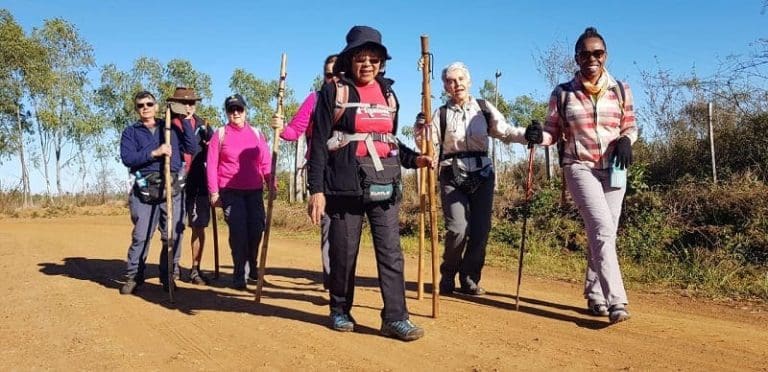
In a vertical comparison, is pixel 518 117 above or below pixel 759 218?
above

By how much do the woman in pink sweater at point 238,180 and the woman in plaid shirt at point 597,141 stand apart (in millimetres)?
3136

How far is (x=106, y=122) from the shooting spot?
32.6 m

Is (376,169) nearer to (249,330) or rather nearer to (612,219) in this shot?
(249,330)

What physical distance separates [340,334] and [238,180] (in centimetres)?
268

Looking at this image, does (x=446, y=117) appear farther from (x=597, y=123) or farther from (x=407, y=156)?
(x=597, y=123)

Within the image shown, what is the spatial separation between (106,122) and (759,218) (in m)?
31.6

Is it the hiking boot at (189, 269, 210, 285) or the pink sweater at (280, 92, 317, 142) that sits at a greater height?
the pink sweater at (280, 92, 317, 142)

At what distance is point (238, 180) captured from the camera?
6551mm

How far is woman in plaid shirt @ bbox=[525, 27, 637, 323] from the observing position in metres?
4.58

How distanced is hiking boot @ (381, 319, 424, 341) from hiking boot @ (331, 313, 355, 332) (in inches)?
12.0

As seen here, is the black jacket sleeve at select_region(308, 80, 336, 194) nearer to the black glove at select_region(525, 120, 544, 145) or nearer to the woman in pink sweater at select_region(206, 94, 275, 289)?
the black glove at select_region(525, 120, 544, 145)

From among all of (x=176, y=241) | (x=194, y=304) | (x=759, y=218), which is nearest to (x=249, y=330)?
(x=194, y=304)

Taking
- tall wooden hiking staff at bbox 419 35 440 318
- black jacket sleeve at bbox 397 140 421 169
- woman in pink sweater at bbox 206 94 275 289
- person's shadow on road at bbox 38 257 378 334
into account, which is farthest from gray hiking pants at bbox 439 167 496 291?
woman in pink sweater at bbox 206 94 275 289

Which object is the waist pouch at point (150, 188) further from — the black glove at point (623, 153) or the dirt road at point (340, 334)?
the black glove at point (623, 153)
